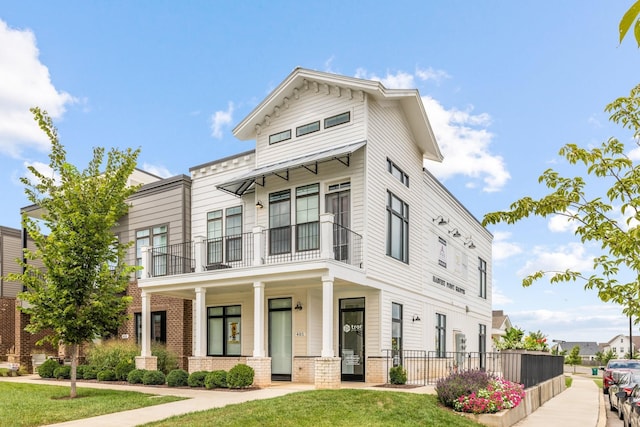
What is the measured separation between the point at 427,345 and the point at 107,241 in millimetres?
12033

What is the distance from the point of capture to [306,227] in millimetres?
17891

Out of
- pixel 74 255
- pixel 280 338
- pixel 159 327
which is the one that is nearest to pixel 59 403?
pixel 74 255

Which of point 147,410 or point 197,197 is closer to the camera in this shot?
point 147,410

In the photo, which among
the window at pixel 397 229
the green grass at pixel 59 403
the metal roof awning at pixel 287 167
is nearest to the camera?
the green grass at pixel 59 403

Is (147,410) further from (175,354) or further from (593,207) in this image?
(593,207)

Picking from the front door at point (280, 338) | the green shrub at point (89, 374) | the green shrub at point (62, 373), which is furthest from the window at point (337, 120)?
the green shrub at point (62, 373)

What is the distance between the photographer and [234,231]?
20750mm

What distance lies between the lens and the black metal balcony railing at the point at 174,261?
2134 centimetres

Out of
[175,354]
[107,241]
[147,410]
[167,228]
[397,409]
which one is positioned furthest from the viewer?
[167,228]

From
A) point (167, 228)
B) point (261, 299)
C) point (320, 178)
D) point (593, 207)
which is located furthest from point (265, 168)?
point (593, 207)

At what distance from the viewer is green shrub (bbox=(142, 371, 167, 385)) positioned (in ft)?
59.8

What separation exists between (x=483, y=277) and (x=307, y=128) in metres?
17.2

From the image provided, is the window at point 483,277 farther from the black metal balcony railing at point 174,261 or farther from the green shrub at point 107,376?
the green shrub at point 107,376

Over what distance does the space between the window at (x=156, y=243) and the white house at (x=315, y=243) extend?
4.8 inches
